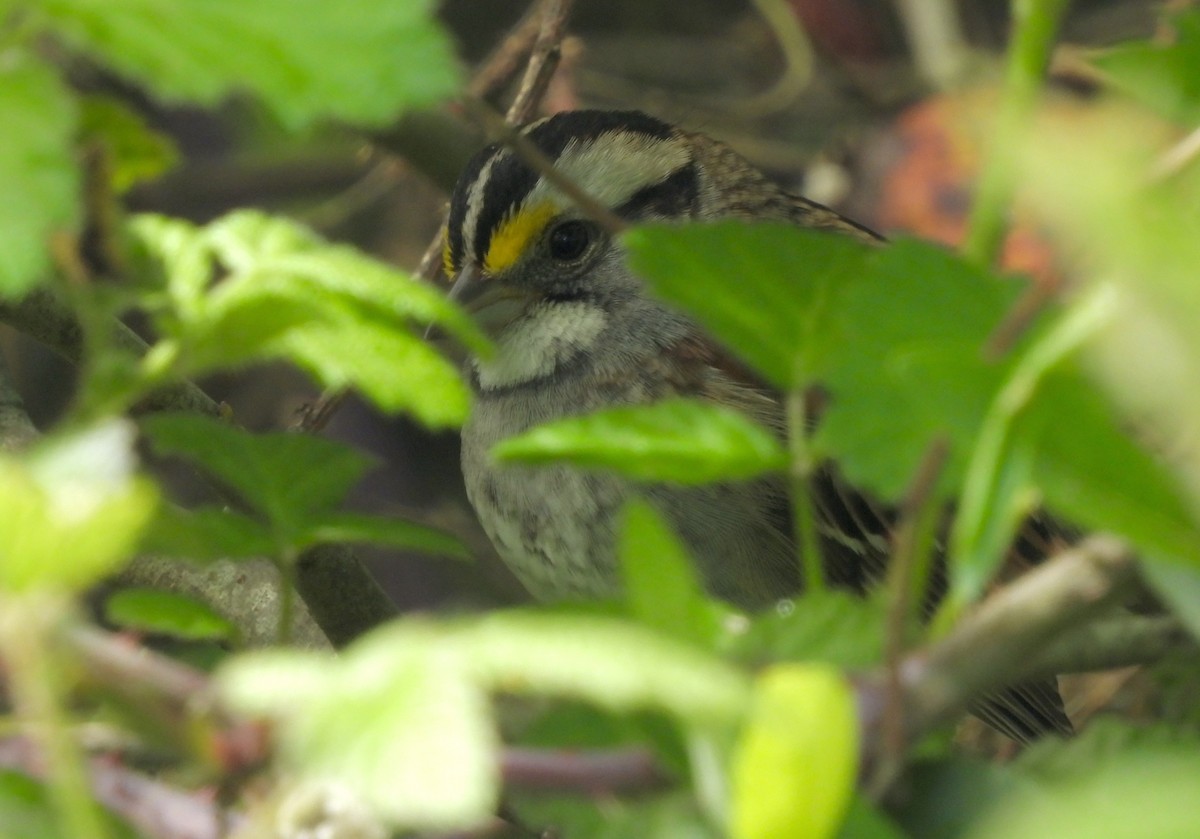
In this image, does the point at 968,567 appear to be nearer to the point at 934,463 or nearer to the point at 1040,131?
the point at 934,463

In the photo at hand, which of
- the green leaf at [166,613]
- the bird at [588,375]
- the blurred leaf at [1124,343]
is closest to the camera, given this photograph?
the blurred leaf at [1124,343]

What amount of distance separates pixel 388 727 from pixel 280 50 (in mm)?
246

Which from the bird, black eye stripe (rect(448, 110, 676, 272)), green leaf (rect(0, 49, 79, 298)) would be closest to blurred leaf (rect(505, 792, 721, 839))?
green leaf (rect(0, 49, 79, 298))

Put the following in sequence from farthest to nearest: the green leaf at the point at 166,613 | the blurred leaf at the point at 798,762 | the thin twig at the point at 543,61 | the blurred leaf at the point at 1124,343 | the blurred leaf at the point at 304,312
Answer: the thin twig at the point at 543,61
the green leaf at the point at 166,613
the blurred leaf at the point at 304,312
the blurred leaf at the point at 798,762
the blurred leaf at the point at 1124,343

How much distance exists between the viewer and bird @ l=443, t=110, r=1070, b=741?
148cm

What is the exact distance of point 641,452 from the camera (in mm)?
552

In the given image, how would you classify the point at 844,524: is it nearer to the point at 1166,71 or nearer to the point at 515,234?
the point at 515,234

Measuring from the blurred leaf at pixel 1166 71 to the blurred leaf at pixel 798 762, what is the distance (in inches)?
11.7

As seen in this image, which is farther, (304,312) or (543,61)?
(543,61)

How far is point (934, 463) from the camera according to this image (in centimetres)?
51

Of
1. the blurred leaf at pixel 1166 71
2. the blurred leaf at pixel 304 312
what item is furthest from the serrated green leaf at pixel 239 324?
the blurred leaf at pixel 1166 71

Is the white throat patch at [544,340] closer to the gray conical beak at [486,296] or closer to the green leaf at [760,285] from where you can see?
the gray conical beak at [486,296]

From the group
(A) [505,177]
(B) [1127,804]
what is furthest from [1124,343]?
(A) [505,177]

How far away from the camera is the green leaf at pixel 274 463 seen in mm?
682
